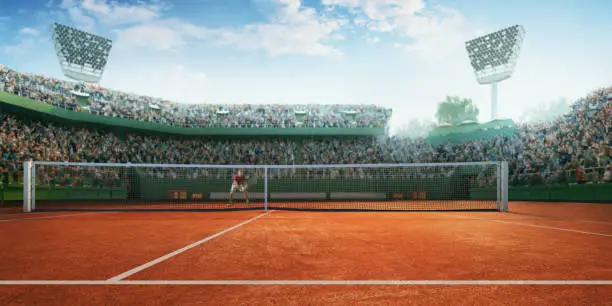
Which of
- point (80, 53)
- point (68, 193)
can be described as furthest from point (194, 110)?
point (68, 193)

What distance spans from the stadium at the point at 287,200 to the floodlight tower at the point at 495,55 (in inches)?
A: 5.7

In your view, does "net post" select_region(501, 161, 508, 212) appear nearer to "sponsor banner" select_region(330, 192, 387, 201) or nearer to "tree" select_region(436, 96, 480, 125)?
"sponsor banner" select_region(330, 192, 387, 201)

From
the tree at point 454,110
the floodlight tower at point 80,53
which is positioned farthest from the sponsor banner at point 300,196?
the tree at point 454,110

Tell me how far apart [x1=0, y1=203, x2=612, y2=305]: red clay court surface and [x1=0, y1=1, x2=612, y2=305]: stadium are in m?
0.03

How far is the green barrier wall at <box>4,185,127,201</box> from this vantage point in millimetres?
17966

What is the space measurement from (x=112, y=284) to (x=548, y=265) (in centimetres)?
425

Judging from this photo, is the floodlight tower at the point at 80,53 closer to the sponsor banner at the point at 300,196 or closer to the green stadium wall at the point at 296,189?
the green stadium wall at the point at 296,189

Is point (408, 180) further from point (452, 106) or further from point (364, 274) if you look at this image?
point (452, 106)

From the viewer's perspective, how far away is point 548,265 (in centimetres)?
374

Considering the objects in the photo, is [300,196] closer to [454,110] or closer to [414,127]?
[454,110]

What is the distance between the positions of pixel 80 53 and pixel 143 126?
29.0 feet

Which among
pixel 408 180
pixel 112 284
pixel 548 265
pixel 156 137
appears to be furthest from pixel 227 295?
pixel 156 137

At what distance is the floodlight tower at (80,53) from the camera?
2919cm

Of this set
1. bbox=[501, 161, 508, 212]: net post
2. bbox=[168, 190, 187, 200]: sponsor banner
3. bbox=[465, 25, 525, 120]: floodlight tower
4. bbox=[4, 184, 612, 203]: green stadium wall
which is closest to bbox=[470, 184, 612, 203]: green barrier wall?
bbox=[4, 184, 612, 203]: green stadium wall
